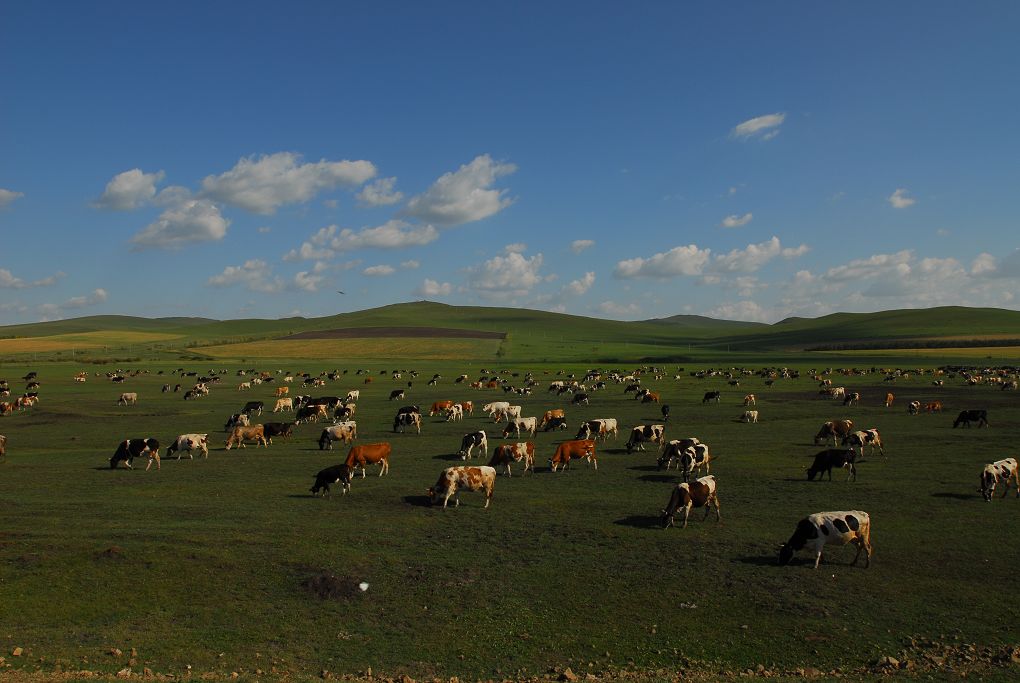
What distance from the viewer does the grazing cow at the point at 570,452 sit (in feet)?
94.8

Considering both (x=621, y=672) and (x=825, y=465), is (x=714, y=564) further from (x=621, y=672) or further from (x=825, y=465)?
(x=825, y=465)

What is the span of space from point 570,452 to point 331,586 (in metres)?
14.8

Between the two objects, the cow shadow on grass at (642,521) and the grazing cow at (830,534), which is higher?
the grazing cow at (830,534)

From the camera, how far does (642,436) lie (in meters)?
34.0

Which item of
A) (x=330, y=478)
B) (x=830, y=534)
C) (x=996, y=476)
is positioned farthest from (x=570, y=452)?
(x=996, y=476)

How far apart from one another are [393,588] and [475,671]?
4.07 metres

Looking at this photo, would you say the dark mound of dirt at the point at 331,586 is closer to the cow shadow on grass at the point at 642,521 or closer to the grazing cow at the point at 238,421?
the cow shadow on grass at the point at 642,521

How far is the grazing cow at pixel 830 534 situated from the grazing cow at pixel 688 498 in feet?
11.5

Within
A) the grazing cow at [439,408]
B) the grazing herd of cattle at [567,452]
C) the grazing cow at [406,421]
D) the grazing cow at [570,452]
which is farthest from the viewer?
the grazing cow at [439,408]

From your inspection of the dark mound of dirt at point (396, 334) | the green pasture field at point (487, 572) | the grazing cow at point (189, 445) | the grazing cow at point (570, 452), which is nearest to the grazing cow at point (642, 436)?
the green pasture field at point (487, 572)

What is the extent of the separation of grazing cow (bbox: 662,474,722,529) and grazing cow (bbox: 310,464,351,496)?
1128cm

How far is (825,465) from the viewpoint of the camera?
2623 cm

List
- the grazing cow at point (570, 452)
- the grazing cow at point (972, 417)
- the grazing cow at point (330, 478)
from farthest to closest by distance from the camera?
the grazing cow at point (972, 417), the grazing cow at point (570, 452), the grazing cow at point (330, 478)

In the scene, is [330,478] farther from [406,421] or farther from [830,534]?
[406,421]
